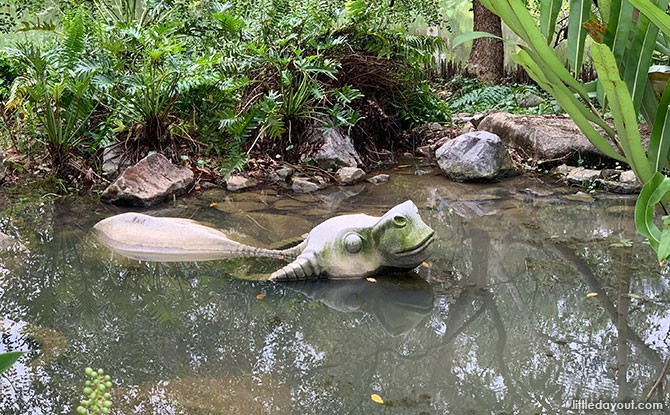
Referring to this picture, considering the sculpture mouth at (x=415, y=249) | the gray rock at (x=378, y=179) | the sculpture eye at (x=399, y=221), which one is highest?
the sculpture eye at (x=399, y=221)

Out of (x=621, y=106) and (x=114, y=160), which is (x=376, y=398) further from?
(x=114, y=160)

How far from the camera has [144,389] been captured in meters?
1.85

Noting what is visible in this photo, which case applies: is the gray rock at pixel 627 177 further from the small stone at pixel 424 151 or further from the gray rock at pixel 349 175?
the gray rock at pixel 349 175

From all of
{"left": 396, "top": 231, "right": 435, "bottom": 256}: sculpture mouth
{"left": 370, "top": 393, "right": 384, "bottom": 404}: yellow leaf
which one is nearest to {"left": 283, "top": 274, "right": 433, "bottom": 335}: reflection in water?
{"left": 396, "top": 231, "right": 435, "bottom": 256}: sculpture mouth

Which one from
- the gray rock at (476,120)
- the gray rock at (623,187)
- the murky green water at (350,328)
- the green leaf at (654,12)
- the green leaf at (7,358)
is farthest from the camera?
the gray rock at (476,120)

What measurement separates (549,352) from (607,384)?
25cm

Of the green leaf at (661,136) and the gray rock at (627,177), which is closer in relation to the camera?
the green leaf at (661,136)

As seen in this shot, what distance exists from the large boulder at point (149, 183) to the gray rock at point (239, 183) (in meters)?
0.32

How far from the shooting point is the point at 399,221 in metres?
2.74

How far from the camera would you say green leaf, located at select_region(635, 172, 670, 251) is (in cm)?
134

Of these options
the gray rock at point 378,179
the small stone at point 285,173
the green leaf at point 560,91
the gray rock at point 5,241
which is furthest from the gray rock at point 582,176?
the gray rock at point 5,241

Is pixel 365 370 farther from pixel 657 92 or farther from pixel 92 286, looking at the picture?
pixel 92 286

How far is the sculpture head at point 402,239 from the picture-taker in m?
2.72

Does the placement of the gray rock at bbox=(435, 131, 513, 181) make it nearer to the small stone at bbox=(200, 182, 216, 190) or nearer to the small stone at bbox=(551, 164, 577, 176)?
the small stone at bbox=(551, 164, 577, 176)
